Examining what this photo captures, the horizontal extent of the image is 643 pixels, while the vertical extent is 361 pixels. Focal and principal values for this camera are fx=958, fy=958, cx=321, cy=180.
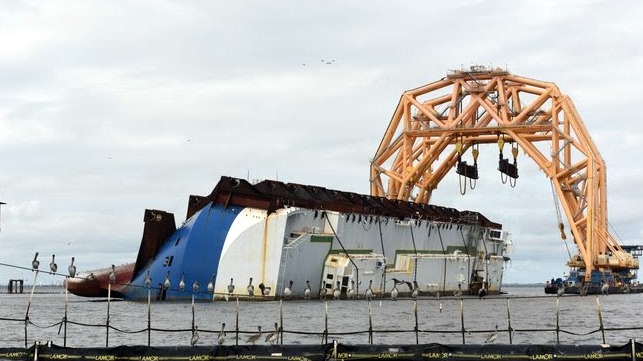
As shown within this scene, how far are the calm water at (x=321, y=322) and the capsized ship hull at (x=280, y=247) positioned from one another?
93.0 inches

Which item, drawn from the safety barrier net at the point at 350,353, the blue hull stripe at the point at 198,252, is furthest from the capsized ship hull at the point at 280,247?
the safety barrier net at the point at 350,353

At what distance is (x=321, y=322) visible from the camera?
58781 mm

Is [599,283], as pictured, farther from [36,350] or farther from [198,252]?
[36,350]

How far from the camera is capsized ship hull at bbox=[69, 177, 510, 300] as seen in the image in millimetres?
78812

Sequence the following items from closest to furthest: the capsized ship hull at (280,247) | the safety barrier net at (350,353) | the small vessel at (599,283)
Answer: the safety barrier net at (350,353)
the capsized ship hull at (280,247)
the small vessel at (599,283)

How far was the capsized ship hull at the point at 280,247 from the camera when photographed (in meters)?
78.8

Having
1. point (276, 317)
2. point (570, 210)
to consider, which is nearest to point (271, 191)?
point (276, 317)

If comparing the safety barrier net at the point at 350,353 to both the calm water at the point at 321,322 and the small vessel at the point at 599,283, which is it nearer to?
the calm water at the point at 321,322

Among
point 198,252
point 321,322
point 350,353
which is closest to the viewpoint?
point 350,353

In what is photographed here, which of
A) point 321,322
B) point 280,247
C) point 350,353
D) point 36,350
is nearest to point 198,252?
point 280,247

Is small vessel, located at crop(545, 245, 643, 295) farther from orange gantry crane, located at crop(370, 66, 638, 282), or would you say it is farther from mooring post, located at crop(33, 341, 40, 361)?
mooring post, located at crop(33, 341, 40, 361)

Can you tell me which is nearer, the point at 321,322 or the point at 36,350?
the point at 36,350

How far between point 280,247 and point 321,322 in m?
22.3

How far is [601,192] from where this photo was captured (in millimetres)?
117062
